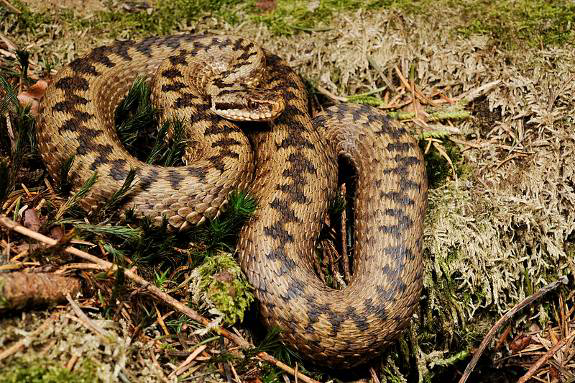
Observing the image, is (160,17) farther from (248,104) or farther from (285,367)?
(285,367)

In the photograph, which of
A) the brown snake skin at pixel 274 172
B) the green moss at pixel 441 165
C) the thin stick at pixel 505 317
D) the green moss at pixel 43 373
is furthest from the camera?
the green moss at pixel 441 165

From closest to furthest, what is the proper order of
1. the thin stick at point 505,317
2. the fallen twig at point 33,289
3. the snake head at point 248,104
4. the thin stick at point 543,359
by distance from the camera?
the fallen twig at point 33,289 < the thin stick at point 505,317 < the thin stick at point 543,359 < the snake head at point 248,104

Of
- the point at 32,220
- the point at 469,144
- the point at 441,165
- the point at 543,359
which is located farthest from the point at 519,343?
the point at 32,220

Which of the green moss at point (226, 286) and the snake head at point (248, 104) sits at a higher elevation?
the snake head at point (248, 104)

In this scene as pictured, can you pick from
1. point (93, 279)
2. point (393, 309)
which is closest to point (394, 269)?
point (393, 309)

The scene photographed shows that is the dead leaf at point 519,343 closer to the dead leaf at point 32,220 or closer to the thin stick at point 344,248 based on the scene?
the thin stick at point 344,248

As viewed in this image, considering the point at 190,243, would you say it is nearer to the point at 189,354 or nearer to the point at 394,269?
the point at 189,354

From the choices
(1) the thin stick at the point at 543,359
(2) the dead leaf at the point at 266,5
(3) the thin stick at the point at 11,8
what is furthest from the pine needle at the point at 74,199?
(1) the thin stick at the point at 543,359
